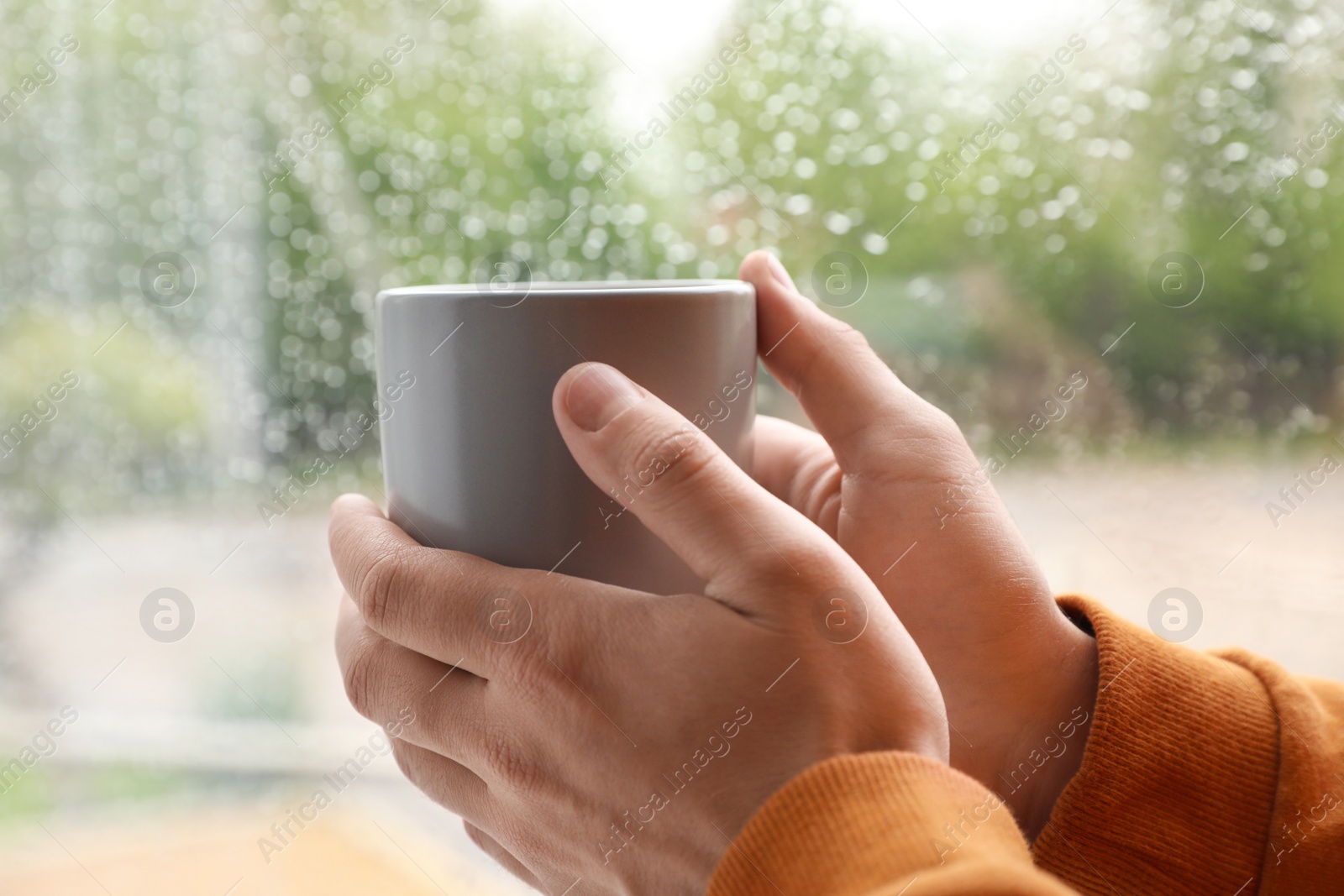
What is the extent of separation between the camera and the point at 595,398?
1.37 ft

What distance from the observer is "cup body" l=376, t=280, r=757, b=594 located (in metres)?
0.43

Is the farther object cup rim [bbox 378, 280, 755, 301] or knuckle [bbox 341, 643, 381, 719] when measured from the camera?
knuckle [bbox 341, 643, 381, 719]

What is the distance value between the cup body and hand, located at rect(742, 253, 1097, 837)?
0.44 feet

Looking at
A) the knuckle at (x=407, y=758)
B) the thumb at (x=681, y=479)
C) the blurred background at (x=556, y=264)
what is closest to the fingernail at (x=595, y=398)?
the thumb at (x=681, y=479)

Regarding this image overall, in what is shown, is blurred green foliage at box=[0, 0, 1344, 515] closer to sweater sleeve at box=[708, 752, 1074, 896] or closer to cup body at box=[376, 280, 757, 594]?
cup body at box=[376, 280, 757, 594]

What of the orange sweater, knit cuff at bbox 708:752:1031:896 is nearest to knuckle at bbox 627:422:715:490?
knit cuff at bbox 708:752:1031:896

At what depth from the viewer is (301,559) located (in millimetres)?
962

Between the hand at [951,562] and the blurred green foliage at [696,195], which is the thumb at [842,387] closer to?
the hand at [951,562]

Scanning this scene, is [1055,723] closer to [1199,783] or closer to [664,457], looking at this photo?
[1199,783]

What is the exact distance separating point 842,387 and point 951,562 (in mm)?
132

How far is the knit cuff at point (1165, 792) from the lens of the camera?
1.79ft

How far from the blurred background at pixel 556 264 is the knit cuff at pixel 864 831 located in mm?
535

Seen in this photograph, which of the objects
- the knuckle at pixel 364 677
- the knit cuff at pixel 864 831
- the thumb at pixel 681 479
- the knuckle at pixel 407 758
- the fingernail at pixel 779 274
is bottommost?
the knuckle at pixel 407 758

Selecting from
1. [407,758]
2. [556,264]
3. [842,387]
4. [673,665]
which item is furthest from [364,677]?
[556,264]
